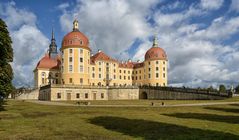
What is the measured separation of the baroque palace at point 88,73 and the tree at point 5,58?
3667 centimetres

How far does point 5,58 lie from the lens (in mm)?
32219

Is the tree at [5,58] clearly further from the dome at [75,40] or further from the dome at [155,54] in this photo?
the dome at [155,54]

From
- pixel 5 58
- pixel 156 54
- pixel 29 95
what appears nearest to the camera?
pixel 5 58

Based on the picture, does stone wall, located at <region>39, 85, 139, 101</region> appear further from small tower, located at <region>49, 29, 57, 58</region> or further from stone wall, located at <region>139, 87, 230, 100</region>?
small tower, located at <region>49, 29, 57, 58</region>

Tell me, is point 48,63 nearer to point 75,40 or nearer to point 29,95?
point 29,95

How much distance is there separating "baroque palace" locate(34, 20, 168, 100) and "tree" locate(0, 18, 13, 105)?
36.7 meters

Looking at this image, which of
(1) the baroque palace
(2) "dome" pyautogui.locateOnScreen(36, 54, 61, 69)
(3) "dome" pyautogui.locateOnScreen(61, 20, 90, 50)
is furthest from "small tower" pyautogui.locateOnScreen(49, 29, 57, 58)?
(3) "dome" pyautogui.locateOnScreen(61, 20, 90, 50)

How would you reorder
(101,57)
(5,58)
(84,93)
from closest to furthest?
(5,58) → (84,93) → (101,57)

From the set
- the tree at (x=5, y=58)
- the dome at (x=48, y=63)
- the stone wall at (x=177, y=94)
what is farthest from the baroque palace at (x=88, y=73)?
the tree at (x=5, y=58)

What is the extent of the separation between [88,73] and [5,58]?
2009 inches

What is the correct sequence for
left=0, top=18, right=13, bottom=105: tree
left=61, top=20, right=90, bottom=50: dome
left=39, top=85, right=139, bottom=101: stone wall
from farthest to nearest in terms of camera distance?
left=61, top=20, right=90, bottom=50: dome → left=39, top=85, right=139, bottom=101: stone wall → left=0, top=18, right=13, bottom=105: tree

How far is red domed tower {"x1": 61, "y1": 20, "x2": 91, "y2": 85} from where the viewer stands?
79.5 m

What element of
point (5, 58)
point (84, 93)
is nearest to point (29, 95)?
point (84, 93)

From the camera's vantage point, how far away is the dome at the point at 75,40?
264ft
